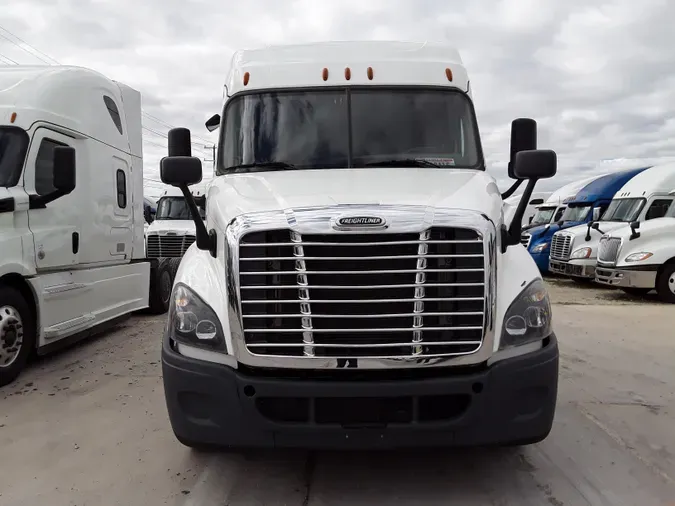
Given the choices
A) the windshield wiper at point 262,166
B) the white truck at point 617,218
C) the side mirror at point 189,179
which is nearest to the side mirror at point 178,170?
→ the side mirror at point 189,179

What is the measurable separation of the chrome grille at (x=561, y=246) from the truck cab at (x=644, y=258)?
225 centimetres

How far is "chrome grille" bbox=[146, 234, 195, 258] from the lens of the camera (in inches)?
498

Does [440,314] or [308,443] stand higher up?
[440,314]

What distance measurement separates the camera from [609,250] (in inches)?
473

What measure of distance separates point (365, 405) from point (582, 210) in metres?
15.8

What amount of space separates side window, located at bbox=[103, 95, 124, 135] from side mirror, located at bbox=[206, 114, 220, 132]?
262 centimetres

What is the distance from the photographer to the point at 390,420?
306cm

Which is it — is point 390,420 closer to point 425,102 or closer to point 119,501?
point 119,501

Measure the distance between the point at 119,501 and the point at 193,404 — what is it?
0.77 m

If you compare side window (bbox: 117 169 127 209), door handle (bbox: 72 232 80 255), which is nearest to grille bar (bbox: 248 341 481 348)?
door handle (bbox: 72 232 80 255)

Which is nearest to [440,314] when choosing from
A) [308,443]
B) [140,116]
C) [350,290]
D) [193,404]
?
[350,290]

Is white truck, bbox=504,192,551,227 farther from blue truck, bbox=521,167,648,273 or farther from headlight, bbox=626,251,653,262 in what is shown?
headlight, bbox=626,251,653,262

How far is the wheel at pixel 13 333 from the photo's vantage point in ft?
18.1

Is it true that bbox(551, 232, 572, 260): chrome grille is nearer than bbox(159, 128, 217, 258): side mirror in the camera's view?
No
